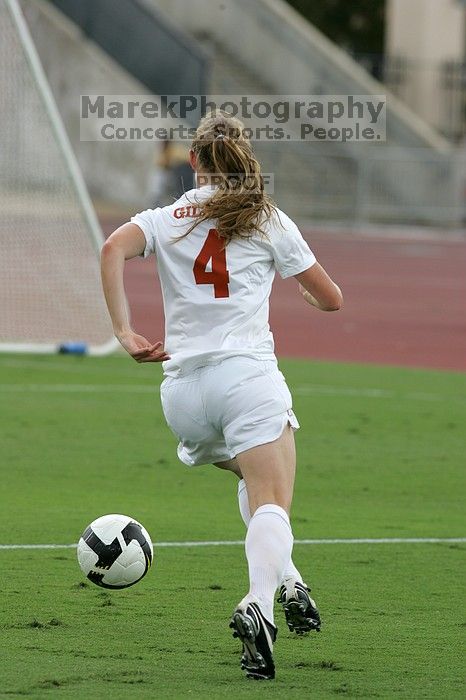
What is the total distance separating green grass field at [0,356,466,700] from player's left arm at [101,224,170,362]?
1128 mm

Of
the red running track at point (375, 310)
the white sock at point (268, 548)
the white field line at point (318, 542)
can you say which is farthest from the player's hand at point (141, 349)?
the red running track at point (375, 310)

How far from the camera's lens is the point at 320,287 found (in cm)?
546

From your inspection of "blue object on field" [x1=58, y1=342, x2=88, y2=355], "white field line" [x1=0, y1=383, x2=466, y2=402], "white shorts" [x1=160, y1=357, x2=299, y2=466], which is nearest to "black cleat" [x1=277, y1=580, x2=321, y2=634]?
"white shorts" [x1=160, y1=357, x2=299, y2=466]

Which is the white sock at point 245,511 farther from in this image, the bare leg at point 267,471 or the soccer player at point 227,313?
the bare leg at point 267,471

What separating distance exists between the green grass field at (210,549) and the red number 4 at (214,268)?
1375 mm

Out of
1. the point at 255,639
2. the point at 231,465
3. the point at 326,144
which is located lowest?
the point at 255,639

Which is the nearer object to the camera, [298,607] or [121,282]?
[121,282]

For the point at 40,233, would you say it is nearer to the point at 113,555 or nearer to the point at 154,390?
the point at 154,390

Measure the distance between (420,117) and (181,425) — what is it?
38087mm

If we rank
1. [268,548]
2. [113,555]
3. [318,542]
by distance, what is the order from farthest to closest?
[318,542] → [113,555] → [268,548]

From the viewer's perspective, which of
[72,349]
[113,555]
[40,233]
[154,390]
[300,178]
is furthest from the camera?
[300,178]

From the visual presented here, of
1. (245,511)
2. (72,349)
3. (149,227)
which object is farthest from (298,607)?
(72,349)

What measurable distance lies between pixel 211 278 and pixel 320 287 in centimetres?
44

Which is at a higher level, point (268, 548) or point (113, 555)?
point (268, 548)
